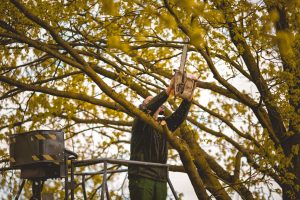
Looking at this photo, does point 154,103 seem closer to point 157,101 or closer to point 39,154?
point 157,101

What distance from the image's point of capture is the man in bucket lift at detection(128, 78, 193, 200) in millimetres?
7164

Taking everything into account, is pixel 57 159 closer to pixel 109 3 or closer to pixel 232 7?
pixel 109 3

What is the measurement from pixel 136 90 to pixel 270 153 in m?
2.45

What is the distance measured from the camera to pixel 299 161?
38.7ft

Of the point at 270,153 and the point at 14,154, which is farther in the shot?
the point at 270,153

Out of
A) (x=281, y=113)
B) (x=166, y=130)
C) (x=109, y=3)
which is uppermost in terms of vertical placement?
(x=281, y=113)

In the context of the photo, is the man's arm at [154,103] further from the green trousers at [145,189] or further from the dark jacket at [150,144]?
the green trousers at [145,189]

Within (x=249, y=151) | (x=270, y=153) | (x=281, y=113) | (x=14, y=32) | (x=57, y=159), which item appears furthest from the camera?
(x=249, y=151)

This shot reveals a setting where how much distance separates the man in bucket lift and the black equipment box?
0.80 metres

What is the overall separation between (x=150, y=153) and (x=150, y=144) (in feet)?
0.33

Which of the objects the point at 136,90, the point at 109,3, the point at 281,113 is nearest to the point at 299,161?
Result: the point at 281,113

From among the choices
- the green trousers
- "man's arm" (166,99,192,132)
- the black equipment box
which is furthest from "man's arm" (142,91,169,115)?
the black equipment box

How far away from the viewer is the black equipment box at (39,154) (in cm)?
682

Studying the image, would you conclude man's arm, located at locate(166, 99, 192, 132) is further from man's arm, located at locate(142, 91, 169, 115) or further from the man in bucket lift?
man's arm, located at locate(142, 91, 169, 115)
